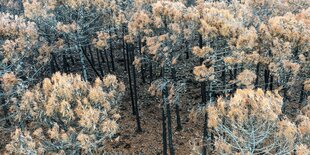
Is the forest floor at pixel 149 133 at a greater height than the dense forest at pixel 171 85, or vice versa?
the dense forest at pixel 171 85

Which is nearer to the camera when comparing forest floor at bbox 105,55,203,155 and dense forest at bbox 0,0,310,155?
dense forest at bbox 0,0,310,155

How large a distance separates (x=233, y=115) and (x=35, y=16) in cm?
1711

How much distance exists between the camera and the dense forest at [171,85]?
13.2m

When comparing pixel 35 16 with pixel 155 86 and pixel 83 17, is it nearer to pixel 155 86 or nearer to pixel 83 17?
pixel 83 17

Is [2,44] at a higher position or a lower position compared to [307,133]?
higher

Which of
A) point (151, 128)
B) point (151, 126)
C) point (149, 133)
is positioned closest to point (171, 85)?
point (149, 133)

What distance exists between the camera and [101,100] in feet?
48.8

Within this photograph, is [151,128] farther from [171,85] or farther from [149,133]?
[171,85]

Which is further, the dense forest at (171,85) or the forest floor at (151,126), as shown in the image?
the forest floor at (151,126)

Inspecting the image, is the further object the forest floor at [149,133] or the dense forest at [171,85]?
the forest floor at [149,133]

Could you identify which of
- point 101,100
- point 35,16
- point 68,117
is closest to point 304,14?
point 101,100

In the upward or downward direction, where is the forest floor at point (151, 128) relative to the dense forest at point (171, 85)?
downward

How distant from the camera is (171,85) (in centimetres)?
1966

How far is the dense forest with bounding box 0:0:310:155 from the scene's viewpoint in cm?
1319
